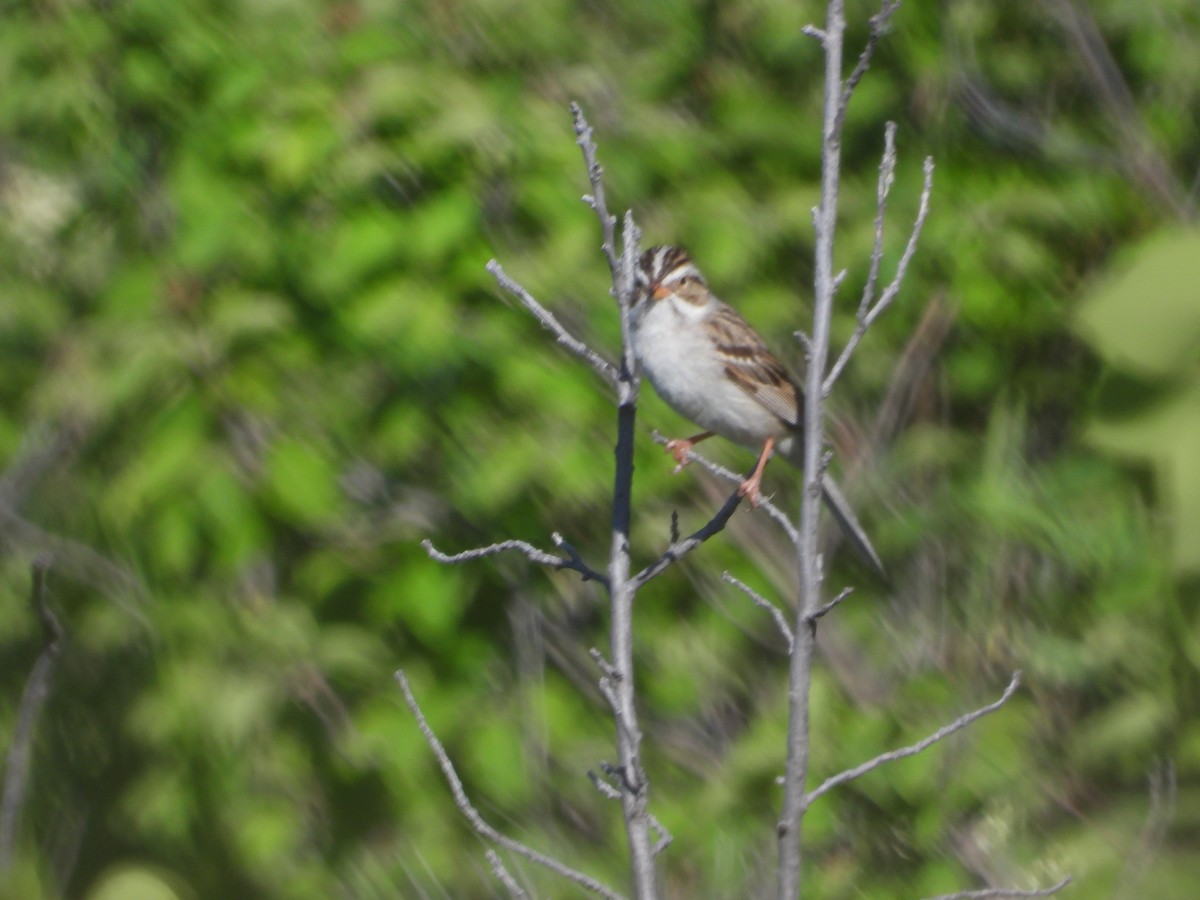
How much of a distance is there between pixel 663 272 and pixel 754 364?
53 centimetres

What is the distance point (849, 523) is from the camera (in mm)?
3572

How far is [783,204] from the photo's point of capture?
3.84 m

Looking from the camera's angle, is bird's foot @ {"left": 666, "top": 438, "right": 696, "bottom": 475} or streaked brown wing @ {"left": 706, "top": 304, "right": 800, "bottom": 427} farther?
streaked brown wing @ {"left": 706, "top": 304, "right": 800, "bottom": 427}

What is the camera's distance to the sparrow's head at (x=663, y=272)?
12.2 ft

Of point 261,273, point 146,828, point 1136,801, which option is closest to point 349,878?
point 146,828

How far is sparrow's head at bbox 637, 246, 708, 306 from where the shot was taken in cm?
373

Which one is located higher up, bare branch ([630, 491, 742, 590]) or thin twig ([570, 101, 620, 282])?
thin twig ([570, 101, 620, 282])

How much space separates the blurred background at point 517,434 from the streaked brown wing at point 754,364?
0.53 feet

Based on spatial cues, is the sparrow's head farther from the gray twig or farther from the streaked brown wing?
the gray twig

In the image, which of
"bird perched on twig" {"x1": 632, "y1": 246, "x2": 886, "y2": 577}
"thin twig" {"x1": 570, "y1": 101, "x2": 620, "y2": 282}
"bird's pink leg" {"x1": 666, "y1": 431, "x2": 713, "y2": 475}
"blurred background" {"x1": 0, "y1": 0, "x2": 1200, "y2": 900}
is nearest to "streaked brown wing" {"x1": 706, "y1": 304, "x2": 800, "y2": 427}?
"bird perched on twig" {"x1": 632, "y1": 246, "x2": 886, "y2": 577}

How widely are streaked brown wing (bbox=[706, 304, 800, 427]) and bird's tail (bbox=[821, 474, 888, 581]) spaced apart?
0.41 meters

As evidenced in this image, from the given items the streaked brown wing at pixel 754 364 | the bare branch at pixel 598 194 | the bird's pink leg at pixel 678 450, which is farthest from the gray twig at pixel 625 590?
the streaked brown wing at pixel 754 364

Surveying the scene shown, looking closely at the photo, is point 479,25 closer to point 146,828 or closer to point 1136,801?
point 146,828

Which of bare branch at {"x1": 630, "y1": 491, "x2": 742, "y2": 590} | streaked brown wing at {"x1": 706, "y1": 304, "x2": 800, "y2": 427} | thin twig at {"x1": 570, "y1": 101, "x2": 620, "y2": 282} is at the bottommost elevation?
streaked brown wing at {"x1": 706, "y1": 304, "x2": 800, "y2": 427}
